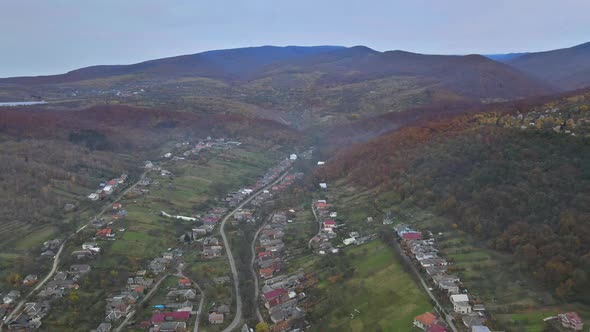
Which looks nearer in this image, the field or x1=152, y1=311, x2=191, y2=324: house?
the field

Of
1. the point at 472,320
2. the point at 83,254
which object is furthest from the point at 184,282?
the point at 472,320

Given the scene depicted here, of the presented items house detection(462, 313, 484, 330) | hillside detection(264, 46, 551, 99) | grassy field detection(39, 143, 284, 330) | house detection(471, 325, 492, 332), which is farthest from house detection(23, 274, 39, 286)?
hillside detection(264, 46, 551, 99)

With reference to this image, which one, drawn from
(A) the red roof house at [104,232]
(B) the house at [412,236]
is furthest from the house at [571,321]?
(A) the red roof house at [104,232]

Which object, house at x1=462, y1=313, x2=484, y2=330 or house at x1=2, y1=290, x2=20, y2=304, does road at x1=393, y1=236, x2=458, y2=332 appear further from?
house at x1=2, y1=290, x2=20, y2=304

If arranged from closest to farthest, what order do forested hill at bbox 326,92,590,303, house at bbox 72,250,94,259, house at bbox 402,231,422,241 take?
forested hill at bbox 326,92,590,303
house at bbox 402,231,422,241
house at bbox 72,250,94,259

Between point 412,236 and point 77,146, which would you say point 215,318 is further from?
point 77,146
